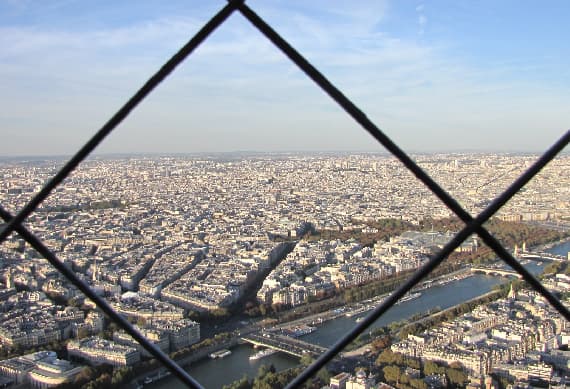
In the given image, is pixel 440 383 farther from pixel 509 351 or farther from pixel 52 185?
pixel 52 185

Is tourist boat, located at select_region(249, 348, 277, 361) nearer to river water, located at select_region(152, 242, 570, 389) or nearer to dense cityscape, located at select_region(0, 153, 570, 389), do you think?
river water, located at select_region(152, 242, 570, 389)

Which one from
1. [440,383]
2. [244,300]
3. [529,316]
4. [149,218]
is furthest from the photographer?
[149,218]

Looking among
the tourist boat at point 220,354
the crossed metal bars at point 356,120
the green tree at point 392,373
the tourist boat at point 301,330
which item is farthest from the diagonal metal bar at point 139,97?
the tourist boat at point 301,330

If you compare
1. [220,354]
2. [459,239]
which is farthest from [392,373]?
[459,239]

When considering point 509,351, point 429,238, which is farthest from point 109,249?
point 509,351

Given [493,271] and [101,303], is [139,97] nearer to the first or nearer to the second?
[101,303]
